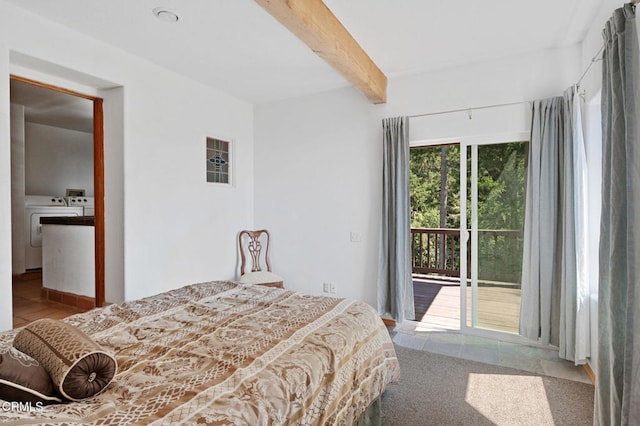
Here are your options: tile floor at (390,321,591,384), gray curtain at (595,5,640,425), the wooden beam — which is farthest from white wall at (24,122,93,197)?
gray curtain at (595,5,640,425)

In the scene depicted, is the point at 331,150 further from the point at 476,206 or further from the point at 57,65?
the point at 57,65

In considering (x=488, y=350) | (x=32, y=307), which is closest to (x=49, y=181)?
(x=32, y=307)

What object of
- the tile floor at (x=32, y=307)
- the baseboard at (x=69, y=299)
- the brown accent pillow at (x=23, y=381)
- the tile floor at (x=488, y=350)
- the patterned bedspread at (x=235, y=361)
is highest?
the brown accent pillow at (x=23, y=381)

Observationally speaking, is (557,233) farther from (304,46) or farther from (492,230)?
(304,46)

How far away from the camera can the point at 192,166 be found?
3846 millimetres

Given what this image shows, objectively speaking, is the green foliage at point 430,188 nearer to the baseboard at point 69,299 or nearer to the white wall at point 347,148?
the white wall at point 347,148

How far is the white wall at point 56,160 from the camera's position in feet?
20.2

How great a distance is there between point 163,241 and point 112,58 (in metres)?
1.75

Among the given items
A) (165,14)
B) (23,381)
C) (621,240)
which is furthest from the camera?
(165,14)

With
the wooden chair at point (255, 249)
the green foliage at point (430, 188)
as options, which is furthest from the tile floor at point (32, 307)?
the green foliage at point (430, 188)

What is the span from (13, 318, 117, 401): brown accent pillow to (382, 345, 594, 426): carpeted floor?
1656mm

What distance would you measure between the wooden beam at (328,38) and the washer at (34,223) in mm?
5841

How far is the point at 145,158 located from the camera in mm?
3324

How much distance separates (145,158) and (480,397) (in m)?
3.47
